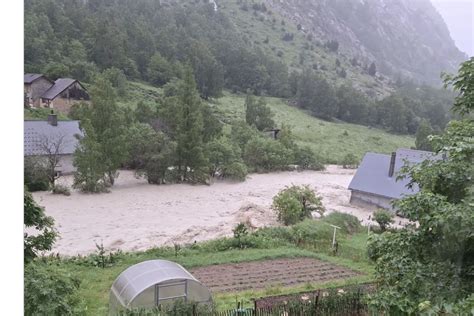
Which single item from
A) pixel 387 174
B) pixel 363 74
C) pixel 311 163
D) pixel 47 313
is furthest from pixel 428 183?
pixel 363 74

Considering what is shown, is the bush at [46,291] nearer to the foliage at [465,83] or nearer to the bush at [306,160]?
the foliage at [465,83]

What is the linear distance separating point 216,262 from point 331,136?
1393 centimetres

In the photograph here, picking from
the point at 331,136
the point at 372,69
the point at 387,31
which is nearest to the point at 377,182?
the point at 331,136

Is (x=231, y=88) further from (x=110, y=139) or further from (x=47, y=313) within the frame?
(x=47, y=313)

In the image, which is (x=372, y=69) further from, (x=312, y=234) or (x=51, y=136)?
(x=312, y=234)

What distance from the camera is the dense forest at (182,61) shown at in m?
19.2

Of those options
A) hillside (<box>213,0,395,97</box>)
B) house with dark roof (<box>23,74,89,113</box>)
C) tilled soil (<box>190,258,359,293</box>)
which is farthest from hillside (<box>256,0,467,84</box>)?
house with dark roof (<box>23,74,89,113</box>)

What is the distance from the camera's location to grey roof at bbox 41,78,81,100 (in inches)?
A: 656

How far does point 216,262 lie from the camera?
7680mm

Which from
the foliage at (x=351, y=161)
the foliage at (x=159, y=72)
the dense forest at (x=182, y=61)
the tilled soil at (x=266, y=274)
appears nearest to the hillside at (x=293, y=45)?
the dense forest at (x=182, y=61)

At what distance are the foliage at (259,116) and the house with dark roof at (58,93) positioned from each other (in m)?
8.01

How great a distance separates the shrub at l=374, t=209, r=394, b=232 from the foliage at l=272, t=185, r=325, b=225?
5.31ft

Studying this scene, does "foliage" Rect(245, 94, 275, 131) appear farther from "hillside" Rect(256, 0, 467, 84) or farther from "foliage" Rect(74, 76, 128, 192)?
"foliage" Rect(74, 76, 128, 192)

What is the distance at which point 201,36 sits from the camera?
36062 millimetres
